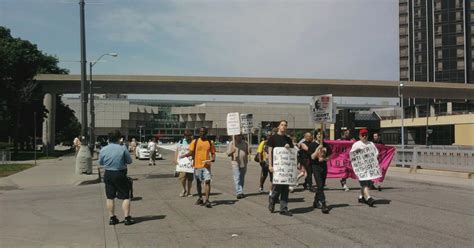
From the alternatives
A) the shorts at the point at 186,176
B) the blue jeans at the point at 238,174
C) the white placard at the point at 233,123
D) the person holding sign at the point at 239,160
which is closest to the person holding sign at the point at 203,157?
the person holding sign at the point at 239,160

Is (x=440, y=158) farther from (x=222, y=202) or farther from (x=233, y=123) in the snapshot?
(x=222, y=202)

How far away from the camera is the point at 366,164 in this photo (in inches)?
474

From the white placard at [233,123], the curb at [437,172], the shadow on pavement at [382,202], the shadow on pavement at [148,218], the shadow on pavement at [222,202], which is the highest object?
the white placard at [233,123]

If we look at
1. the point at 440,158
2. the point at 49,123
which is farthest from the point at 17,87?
the point at 440,158

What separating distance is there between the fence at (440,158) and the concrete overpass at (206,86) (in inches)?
1771

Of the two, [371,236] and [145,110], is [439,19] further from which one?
[371,236]

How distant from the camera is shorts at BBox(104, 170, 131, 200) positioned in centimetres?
964

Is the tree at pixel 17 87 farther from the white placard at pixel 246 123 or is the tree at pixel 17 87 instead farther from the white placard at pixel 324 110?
the white placard at pixel 324 110

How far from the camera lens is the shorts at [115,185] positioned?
31.6 ft

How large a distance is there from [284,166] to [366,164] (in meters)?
2.55

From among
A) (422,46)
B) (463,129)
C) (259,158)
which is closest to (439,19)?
(422,46)

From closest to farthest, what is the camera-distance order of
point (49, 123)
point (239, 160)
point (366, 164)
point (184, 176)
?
point (366, 164)
point (239, 160)
point (184, 176)
point (49, 123)

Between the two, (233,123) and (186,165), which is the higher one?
(233,123)

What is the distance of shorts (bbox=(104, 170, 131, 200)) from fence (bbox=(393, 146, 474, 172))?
1514cm
